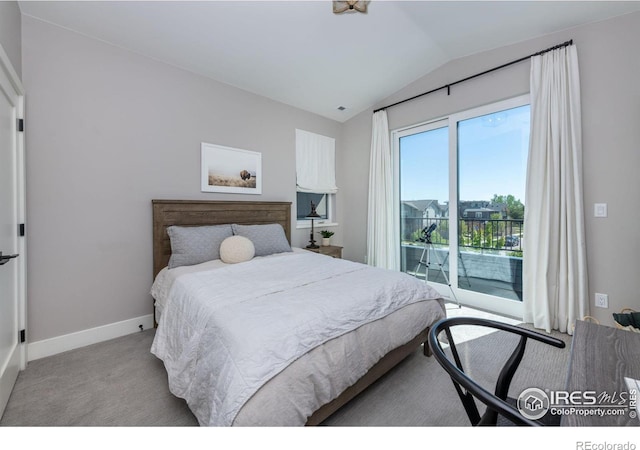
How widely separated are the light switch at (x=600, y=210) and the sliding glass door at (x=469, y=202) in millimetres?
549

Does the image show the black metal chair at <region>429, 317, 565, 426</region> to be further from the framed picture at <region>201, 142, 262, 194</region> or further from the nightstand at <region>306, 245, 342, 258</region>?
the framed picture at <region>201, 142, 262, 194</region>

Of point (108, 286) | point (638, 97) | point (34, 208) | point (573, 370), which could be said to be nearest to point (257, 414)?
point (573, 370)

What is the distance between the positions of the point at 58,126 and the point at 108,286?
1.46 m

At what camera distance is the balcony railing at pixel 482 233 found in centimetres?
301

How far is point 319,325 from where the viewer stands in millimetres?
1386

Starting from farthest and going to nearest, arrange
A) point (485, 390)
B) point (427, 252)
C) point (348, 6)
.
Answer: point (427, 252) → point (348, 6) → point (485, 390)

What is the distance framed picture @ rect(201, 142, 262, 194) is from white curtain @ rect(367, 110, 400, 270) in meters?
1.76

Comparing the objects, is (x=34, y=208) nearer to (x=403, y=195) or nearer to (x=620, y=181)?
(x=403, y=195)

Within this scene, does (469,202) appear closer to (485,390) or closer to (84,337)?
(485,390)

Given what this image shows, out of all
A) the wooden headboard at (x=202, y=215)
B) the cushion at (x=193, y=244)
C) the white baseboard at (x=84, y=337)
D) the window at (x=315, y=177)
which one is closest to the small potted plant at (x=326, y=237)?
the window at (x=315, y=177)

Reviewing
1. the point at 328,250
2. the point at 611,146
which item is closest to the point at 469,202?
the point at 611,146

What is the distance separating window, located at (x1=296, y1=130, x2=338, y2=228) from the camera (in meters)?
4.07

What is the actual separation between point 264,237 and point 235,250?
52cm

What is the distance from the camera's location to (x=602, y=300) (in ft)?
7.86
